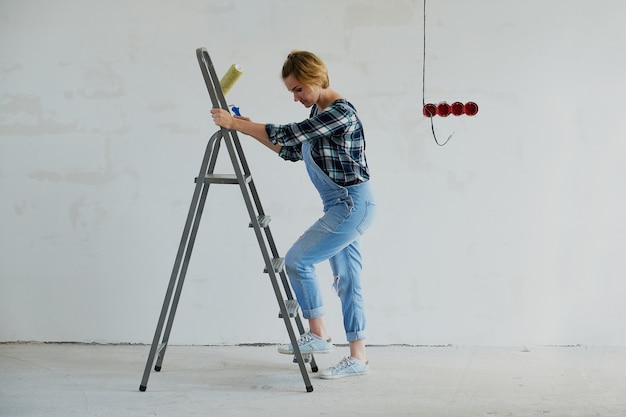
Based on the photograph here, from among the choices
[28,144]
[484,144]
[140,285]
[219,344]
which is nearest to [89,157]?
[28,144]

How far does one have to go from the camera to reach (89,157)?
4.29 meters

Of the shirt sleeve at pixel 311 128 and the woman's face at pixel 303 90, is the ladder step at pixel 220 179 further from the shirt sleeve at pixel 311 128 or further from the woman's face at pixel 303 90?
the woman's face at pixel 303 90

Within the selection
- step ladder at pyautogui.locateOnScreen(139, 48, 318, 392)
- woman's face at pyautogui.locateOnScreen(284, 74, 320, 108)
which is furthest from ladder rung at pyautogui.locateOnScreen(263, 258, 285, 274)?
woman's face at pyautogui.locateOnScreen(284, 74, 320, 108)

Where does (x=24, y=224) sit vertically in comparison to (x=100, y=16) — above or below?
below

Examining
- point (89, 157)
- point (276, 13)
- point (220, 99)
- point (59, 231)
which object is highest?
point (276, 13)

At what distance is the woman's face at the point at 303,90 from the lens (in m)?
3.52

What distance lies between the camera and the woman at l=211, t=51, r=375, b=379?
3461 mm

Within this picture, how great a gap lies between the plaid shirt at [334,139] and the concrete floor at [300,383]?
84 centimetres

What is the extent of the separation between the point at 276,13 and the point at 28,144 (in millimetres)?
1320

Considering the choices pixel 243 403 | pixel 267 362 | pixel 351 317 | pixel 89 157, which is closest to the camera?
pixel 243 403

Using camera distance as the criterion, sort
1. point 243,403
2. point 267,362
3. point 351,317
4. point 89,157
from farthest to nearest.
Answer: point 89,157, point 267,362, point 351,317, point 243,403

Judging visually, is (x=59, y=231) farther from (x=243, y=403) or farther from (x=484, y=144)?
(x=484, y=144)

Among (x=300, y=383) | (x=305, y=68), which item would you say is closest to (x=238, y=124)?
(x=305, y=68)

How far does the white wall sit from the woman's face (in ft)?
2.14
